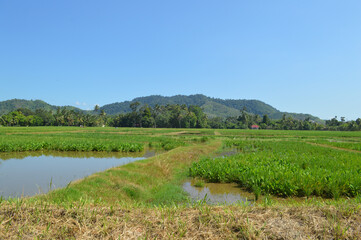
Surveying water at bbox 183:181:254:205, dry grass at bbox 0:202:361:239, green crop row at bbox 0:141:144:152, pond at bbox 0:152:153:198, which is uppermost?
dry grass at bbox 0:202:361:239

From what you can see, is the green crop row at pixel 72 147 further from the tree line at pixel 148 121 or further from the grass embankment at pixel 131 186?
the tree line at pixel 148 121

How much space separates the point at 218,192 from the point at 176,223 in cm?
624

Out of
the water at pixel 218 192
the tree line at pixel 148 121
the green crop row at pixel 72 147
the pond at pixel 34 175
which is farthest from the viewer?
the tree line at pixel 148 121

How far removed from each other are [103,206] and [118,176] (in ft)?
17.7

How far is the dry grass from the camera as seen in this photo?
3.09 m

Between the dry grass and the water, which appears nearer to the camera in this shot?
the dry grass

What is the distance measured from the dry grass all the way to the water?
14.9 feet

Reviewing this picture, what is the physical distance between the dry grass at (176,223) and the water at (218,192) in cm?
454

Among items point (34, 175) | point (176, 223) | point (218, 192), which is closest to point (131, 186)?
point (218, 192)

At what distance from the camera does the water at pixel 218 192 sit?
8.21 meters

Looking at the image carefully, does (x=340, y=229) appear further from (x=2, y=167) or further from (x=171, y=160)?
(x=2, y=167)

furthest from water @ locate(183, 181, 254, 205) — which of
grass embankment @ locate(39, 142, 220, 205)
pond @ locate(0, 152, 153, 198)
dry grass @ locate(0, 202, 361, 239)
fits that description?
pond @ locate(0, 152, 153, 198)

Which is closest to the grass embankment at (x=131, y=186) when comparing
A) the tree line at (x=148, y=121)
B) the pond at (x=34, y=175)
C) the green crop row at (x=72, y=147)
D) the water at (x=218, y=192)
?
the water at (x=218, y=192)

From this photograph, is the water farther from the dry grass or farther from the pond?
the pond
